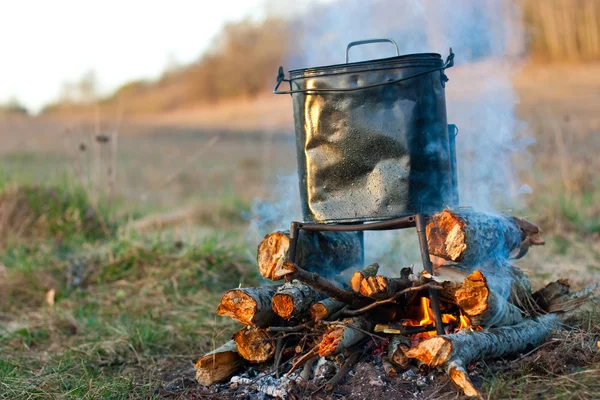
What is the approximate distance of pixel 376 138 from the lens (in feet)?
9.59

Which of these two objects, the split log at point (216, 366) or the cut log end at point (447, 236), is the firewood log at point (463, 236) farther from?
the split log at point (216, 366)

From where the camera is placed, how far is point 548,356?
110 inches

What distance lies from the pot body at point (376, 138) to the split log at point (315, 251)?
199 millimetres

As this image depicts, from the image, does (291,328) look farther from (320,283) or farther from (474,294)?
(474,294)

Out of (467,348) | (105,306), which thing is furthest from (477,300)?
(105,306)

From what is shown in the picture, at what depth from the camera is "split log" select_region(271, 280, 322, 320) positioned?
9.59ft

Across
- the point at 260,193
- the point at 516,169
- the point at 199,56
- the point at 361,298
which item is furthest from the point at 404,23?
the point at 199,56

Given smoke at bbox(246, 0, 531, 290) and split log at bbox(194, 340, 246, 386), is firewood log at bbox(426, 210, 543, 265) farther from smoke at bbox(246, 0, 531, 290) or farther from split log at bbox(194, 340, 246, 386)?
split log at bbox(194, 340, 246, 386)

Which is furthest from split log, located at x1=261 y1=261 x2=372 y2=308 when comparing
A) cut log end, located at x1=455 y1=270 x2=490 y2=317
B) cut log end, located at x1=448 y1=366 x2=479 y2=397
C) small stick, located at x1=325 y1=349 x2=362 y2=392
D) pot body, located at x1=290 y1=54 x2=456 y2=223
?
cut log end, located at x1=448 y1=366 x2=479 y2=397

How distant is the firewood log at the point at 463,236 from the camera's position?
280cm

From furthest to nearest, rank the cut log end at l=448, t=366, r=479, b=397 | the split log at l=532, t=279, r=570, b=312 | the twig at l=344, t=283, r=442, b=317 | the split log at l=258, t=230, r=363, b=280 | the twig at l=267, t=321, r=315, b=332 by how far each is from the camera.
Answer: the split log at l=532, t=279, r=570, b=312 → the split log at l=258, t=230, r=363, b=280 → the twig at l=267, t=321, r=315, b=332 → the twig at l=344, t=283, r=442, b=317 → the cut log end at l=448, t=366, r=479, b=397

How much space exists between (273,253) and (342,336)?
56cm

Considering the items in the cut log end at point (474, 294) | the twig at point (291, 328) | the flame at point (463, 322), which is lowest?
the flame at point (463, 322)

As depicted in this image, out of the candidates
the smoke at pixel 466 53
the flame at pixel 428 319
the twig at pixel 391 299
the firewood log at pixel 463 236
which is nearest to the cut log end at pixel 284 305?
the twig at pixel 391 299
